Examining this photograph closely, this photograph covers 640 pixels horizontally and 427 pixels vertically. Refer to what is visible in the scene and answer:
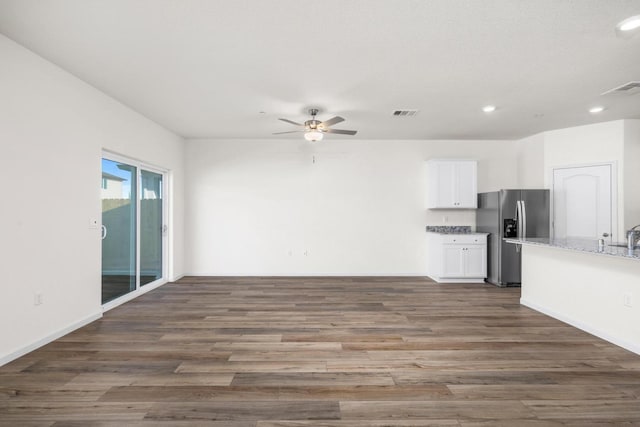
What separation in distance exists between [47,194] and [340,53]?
319 centimetres

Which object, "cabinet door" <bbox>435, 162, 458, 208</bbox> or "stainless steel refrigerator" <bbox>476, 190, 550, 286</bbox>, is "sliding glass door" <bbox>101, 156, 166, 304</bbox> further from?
"stainless steel refrigerator" <bbox>476, 190, 550, 286</bbox>

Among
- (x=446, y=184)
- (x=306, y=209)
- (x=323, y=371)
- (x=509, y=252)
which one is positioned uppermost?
(x=446, y=184)

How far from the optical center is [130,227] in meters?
4.54

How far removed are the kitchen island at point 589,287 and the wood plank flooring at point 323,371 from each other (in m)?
0.18

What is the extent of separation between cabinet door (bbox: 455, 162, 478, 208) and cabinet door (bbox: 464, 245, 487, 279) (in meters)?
0.86

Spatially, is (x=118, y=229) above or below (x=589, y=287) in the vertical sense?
above

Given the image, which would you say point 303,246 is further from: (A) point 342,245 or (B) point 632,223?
(B) point 632,223

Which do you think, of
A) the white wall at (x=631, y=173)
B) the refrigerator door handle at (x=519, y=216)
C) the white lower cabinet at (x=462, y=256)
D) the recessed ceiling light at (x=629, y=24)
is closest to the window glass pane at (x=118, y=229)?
the white lower cabinet at (x=462, y=256)

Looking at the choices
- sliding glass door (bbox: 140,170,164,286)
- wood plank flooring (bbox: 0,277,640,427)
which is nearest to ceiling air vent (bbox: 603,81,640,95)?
wood plank flooring (bbox: 0,277,640,427)

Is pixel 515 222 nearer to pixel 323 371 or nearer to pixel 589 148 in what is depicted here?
pixel 589 148

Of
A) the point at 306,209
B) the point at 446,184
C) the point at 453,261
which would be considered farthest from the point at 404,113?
the point at 453,261

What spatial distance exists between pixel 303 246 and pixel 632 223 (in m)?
5.52

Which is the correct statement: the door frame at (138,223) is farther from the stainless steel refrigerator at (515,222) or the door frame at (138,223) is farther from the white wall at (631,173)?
the white wall at (631,173)

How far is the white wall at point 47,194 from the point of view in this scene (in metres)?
2.59
